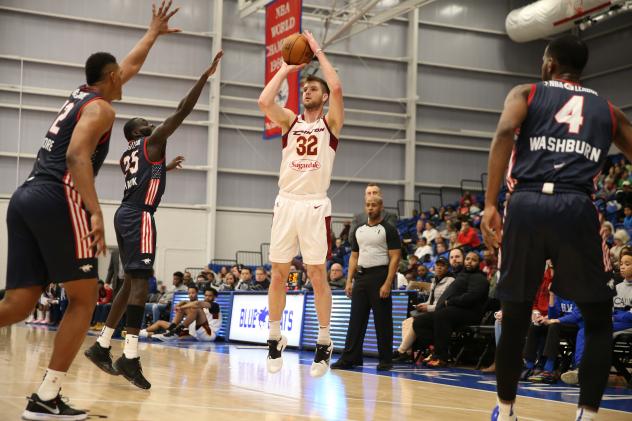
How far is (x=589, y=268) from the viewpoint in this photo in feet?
12.7

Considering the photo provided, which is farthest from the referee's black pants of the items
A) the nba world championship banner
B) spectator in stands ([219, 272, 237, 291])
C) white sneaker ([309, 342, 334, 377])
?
the nba world championship banner

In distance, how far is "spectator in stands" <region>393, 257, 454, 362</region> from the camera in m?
10.7

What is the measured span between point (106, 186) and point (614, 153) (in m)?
14.7

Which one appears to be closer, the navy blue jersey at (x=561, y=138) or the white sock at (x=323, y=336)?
the navy blue jersey at (x=561, y=138)

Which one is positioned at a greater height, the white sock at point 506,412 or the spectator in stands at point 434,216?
the spectator in stands at point 434,216

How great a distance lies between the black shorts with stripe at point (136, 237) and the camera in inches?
259

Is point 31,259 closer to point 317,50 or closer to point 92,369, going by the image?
point 317,50

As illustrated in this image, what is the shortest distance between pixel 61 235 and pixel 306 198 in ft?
7.45

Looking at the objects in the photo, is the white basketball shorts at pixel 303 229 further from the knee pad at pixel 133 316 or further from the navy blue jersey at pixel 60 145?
the navy blue jersey at pixel 60 145

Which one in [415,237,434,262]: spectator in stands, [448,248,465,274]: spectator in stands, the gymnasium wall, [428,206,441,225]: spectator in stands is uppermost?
the gymnasium wall

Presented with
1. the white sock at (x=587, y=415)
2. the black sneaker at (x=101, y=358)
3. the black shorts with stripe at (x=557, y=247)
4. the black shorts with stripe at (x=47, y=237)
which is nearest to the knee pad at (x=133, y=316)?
the black sneaker at (x=101, y=358)

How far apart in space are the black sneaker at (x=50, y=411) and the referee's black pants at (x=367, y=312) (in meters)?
5.37

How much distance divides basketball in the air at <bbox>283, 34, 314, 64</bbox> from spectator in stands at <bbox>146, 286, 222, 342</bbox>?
955cm

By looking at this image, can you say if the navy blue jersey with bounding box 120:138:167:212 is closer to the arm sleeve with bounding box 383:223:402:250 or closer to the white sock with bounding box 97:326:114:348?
the white sock with bounding box 97:326:114:348
